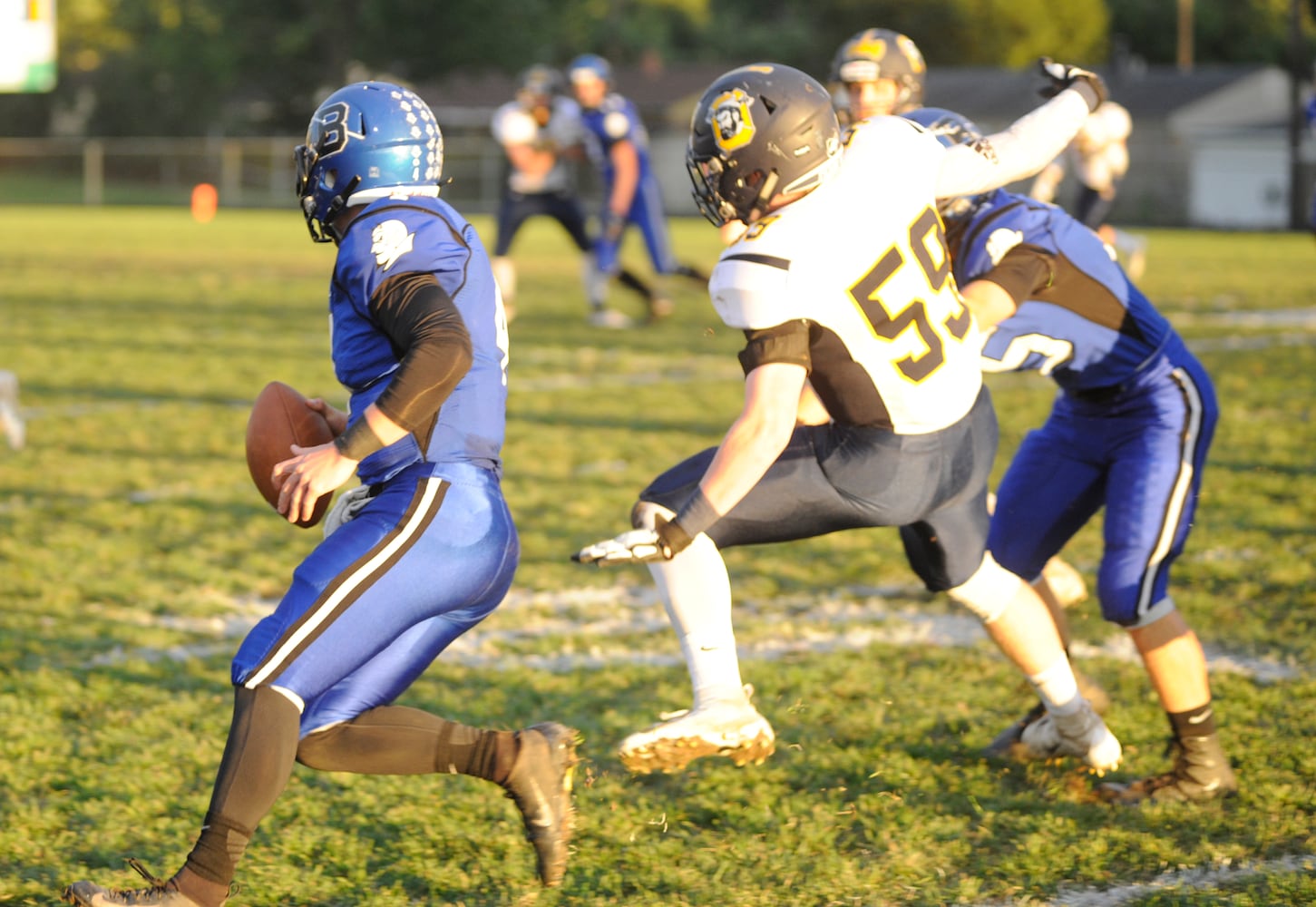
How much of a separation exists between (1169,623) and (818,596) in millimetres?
1948

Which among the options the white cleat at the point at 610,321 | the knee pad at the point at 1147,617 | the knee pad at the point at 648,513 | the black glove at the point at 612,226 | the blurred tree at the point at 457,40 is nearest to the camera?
the knee pad at the point at 648,513

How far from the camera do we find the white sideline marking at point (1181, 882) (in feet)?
10.7

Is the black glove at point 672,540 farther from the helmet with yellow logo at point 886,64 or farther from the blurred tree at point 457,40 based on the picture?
the blurred tree at point 457,40

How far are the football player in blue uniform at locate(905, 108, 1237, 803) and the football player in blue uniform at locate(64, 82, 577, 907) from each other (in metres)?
1.34

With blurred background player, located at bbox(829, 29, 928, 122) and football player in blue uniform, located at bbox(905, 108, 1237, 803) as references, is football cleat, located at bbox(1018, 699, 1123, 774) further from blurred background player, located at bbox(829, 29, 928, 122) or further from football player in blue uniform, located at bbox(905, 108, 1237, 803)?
blurred background player, located at bbox(829, 29, 928, 122)

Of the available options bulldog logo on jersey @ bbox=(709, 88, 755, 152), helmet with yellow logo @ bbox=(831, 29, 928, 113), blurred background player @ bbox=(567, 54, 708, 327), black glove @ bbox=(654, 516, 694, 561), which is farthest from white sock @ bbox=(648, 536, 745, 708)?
blurred background player @ bbox=(567, 54, 708, 327)

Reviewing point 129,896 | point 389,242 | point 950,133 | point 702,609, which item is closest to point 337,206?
point 389,242

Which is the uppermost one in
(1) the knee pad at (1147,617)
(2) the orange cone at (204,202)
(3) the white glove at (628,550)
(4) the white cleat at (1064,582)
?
(3) the white glove at (628,550)

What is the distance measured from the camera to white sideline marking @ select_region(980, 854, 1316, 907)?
129 inches

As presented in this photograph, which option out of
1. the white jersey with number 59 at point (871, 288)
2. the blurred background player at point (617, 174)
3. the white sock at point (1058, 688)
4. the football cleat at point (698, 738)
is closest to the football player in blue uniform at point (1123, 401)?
the white sock at point (1058, 688)

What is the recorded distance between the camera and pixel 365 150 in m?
3.19

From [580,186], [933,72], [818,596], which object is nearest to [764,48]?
[933,72]

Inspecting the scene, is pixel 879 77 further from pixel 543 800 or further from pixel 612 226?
pixel 612 226

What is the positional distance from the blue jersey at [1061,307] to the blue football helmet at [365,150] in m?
1.46
